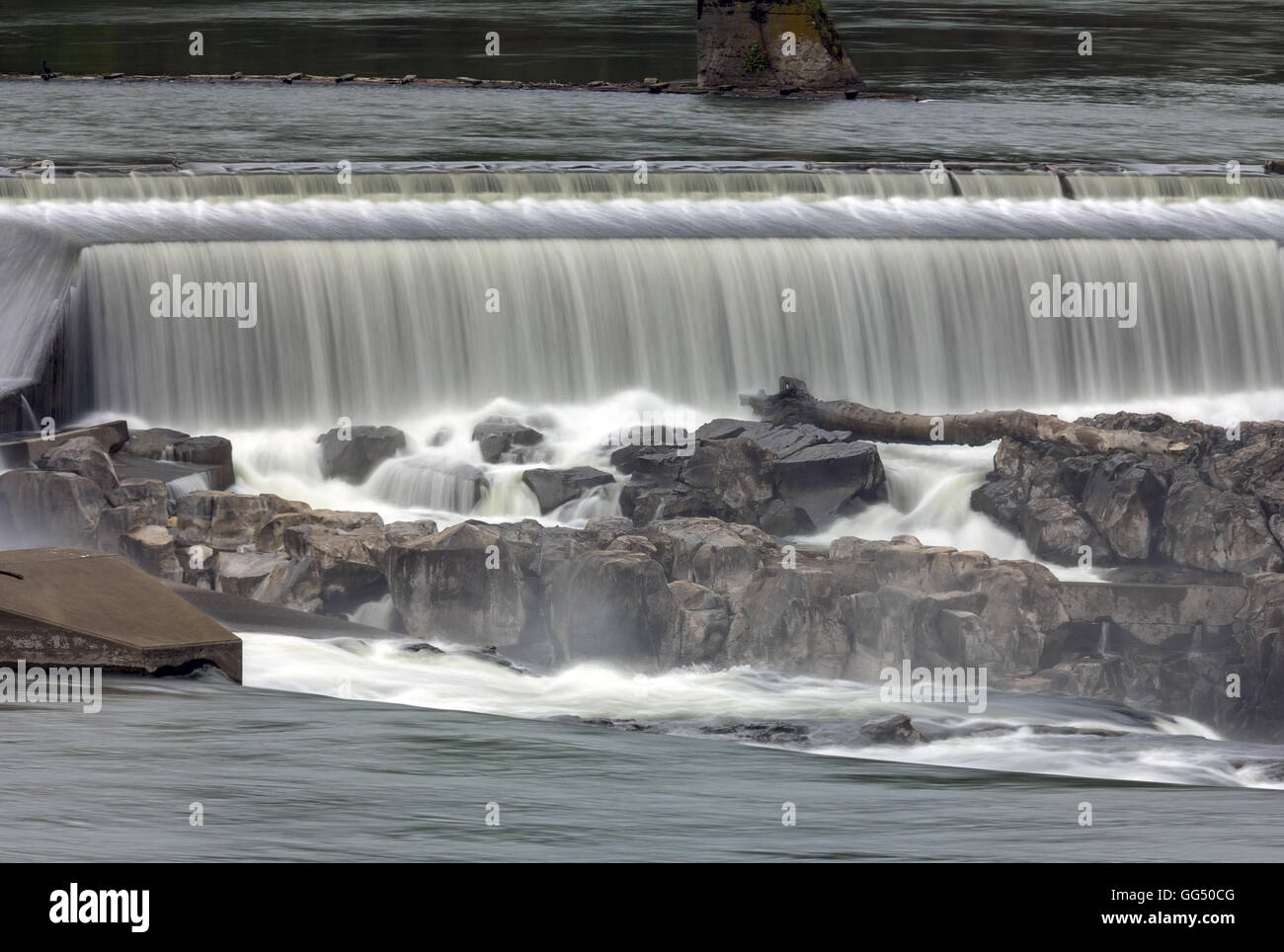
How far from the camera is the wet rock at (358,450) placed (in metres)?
22.7

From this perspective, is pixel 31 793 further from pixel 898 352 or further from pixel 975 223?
pixel 975 223

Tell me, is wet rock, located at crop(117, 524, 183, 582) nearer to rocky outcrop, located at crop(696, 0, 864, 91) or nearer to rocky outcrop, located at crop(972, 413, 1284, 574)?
rocky outcrop, located at crop(972, 413, 1284, 574)

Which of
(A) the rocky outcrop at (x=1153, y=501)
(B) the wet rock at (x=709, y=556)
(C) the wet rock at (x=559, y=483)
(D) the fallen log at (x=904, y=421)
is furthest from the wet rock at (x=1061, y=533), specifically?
(C) the wet rock at (x=559, y=483)

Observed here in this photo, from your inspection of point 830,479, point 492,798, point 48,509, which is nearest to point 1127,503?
point 830,479

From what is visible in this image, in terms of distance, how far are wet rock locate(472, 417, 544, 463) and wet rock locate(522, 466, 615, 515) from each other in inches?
44.8

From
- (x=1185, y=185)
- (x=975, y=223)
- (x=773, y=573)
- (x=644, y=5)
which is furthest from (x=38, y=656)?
(x=644, y=5)

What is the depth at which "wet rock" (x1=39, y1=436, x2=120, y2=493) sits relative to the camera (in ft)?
64.8

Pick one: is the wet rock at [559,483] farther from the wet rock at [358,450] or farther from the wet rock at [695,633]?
the wet rock at [695,633]

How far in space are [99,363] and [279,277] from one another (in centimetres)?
236

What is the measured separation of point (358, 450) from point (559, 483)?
256 cm

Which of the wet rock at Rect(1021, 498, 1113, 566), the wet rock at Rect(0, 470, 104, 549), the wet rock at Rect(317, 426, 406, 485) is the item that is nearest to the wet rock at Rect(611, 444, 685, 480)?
the wet rock at Rect(317, 426, 406, 485)

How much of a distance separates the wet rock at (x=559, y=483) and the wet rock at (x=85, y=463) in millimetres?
4279

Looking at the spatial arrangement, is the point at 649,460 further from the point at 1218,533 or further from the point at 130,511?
the point at 1218,533

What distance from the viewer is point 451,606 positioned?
1777 centimetres
